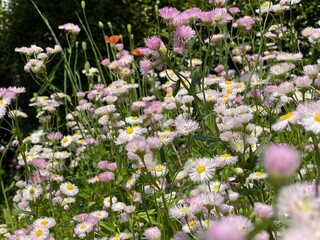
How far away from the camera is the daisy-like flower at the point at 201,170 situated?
3.77 ft

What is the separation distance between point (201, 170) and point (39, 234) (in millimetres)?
567

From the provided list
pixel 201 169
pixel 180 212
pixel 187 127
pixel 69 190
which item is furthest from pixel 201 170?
pixel 69 190

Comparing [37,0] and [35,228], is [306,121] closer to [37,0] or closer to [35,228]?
[35,228]

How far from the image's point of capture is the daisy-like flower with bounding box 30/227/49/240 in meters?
1.40

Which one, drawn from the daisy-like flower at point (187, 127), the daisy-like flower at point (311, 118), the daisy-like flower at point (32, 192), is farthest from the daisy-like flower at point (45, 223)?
the daisy-like flower at point (311, 118)

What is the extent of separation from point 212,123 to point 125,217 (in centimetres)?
46

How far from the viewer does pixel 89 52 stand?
4.02m

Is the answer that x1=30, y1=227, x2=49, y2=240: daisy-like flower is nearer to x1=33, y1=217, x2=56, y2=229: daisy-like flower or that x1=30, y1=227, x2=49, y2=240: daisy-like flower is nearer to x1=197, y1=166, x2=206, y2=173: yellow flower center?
x1=33, y1=217, x2=56, y2=229: daisy-like flower

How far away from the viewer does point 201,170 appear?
3.84 feet

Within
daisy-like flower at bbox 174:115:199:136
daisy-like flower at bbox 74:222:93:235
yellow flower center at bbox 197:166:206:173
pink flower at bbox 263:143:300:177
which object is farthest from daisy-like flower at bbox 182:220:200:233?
pink flower at bbox 263:143:300:177

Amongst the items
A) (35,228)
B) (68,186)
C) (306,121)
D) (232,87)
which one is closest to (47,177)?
(68,186)

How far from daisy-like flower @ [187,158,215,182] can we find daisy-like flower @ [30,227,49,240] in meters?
0.51

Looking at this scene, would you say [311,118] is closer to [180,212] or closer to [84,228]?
[180,212]

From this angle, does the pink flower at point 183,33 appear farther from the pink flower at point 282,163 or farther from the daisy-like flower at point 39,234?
the pink flower at point 282,163
